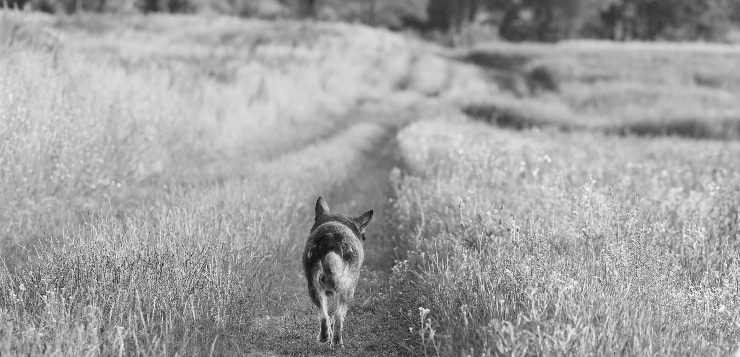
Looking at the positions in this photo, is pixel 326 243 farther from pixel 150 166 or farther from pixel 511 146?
pixel 511 146

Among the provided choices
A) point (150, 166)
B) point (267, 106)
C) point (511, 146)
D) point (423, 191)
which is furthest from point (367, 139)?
point (423, 191)

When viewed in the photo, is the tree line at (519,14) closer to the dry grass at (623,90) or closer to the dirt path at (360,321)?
the dry grass at (623,90)

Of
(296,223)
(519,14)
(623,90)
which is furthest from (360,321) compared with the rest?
(519,14)

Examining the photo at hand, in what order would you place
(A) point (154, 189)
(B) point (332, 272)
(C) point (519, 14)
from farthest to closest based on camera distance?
(C) point (519, 14) < (A) point (154, 189) < (B) point (332, 272)

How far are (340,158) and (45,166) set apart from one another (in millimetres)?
5545

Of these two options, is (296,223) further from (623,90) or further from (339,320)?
(623,90)

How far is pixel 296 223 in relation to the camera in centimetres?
721

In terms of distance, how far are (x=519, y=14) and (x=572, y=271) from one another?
5966 centimetres

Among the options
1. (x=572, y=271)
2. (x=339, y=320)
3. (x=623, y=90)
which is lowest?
(x=623, y=90)

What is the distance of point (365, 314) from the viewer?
5129 mm

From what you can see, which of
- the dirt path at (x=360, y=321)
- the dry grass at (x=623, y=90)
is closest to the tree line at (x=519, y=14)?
the dry grass at (x=623, y=90)

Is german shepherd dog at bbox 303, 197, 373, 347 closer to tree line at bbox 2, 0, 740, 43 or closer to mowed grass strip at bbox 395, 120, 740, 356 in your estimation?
mowed grass strip at bbox 395, 120, 740, 356

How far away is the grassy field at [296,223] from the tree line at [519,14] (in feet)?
118

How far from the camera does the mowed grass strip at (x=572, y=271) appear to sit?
134 inches
